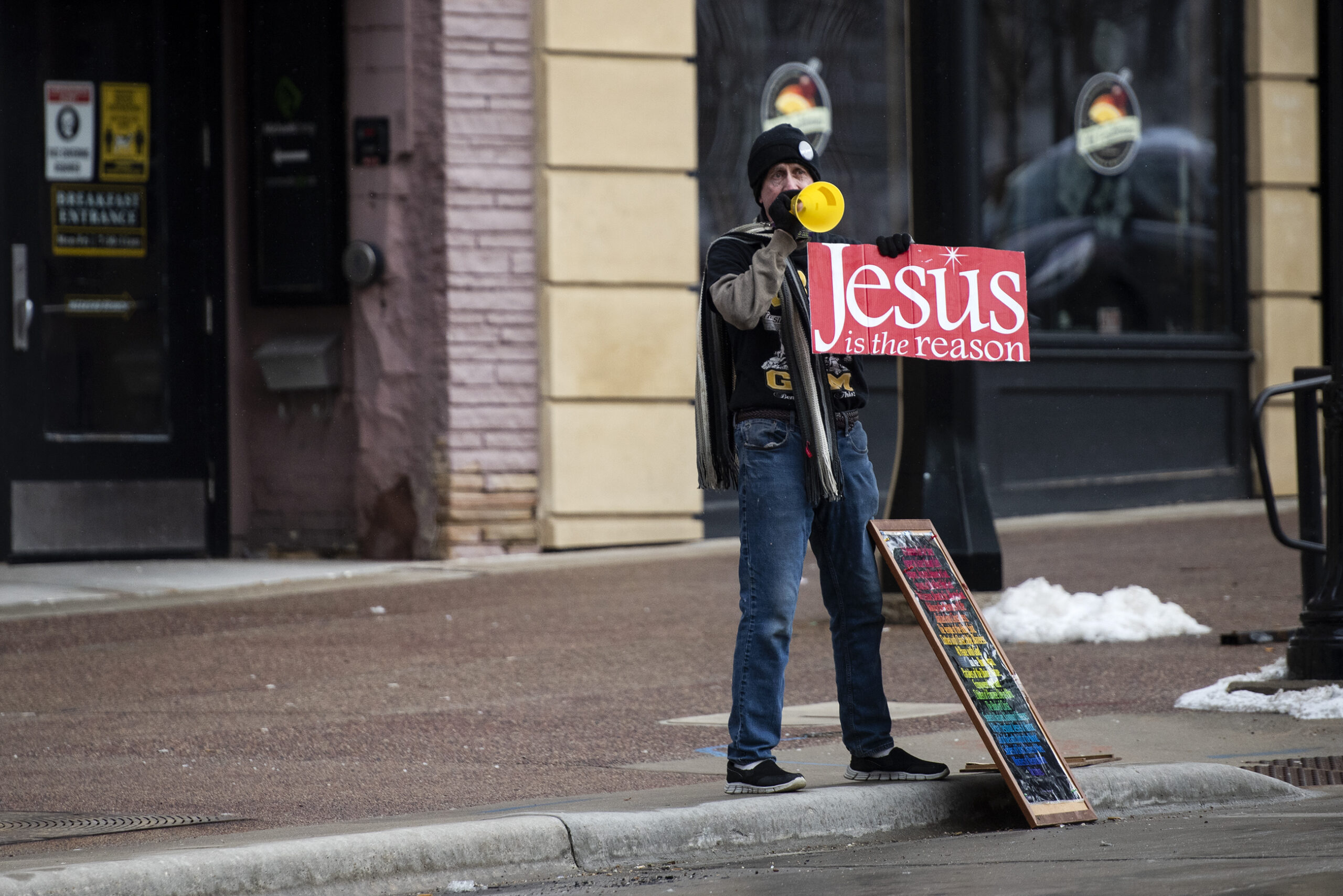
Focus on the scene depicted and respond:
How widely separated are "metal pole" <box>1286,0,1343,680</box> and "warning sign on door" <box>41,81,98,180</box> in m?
8.11

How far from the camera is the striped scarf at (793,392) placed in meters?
5.28

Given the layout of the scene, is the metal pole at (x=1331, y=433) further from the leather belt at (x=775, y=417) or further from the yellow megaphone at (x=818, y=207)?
the yellow megaphone at (x=818, y=207)

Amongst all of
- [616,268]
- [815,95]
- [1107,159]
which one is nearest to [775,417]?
[616,268]

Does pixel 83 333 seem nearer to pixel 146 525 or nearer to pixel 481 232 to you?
pixel 146 525

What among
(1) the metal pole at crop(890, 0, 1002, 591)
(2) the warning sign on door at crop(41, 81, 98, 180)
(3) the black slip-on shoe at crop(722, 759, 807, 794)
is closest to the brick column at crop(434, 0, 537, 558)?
(2) the warning sign on door at crop(41, 81, 98, 180)

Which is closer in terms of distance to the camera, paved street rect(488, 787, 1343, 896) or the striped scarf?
paved street rect(488, 787, 1343, 896)

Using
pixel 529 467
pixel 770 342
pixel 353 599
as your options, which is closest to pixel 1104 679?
pixel 770 342

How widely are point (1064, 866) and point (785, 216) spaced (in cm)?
182

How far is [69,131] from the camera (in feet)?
40.9

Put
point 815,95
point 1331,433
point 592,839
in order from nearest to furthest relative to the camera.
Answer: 1. point 592,839
2. point 1331,433
3. point 815,95

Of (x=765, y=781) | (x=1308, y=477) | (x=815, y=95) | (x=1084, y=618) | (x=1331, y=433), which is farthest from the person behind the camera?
(x=815, y=95)

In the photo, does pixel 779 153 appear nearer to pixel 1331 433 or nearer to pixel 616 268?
pixel 1331 433

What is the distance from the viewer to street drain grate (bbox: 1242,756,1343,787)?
19.2 feet

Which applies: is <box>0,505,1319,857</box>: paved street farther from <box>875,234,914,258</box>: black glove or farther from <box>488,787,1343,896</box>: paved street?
<box>875,234,914,258</box>: black glove
